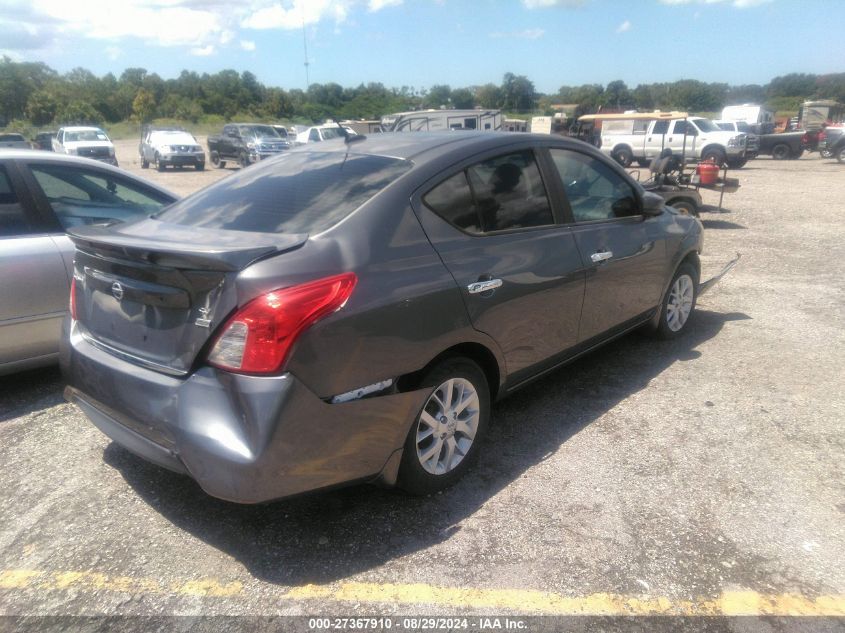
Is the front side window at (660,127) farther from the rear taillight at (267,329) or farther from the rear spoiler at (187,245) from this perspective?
the rear taillight at (267,329)

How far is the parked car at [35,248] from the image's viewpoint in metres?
3.90

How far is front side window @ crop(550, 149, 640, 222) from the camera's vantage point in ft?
12.8

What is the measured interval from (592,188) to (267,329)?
2.68 m

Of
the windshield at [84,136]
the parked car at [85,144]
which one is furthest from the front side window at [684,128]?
the windshield at [84,136]

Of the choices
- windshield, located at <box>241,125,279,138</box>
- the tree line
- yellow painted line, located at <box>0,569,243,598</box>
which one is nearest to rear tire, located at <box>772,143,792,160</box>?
windshield, located at <box>241,125,279,138</box>

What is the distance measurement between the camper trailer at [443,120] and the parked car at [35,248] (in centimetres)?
1612

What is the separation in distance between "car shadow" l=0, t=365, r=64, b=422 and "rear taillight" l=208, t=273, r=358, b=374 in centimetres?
246

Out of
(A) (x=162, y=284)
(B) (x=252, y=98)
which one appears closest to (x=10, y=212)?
(A) (x=162, y=284)

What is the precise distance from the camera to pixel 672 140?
25.2 meters

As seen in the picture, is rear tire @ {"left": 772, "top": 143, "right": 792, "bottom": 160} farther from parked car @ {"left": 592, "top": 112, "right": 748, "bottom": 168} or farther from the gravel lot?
the gravel lot

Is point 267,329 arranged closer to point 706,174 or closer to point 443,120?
point 706,174

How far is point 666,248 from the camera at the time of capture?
15.4 ft

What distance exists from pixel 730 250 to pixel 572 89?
105309 millimetres

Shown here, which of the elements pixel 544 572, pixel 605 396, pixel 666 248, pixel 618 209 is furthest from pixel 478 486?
pixel 666 248
